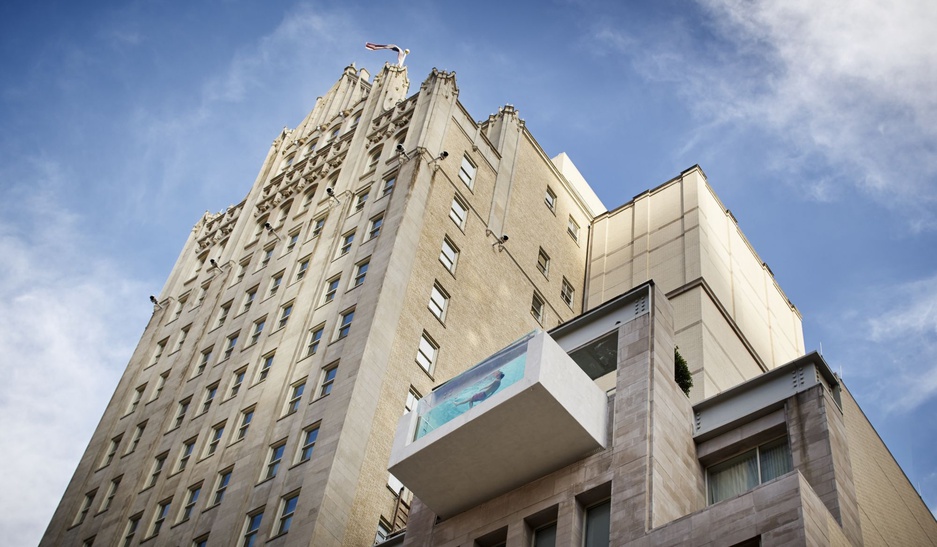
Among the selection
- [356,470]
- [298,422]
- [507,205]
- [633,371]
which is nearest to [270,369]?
[298,422]

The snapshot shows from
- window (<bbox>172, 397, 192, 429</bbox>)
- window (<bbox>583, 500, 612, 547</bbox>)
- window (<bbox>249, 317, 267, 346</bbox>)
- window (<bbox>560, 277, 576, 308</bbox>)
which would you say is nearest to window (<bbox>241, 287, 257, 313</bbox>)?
window (<bbox>249, 317, 267, 346</bbox>)

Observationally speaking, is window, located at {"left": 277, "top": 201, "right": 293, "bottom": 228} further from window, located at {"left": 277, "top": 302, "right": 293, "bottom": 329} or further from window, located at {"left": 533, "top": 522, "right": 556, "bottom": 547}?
window, located at {"left": 533, "top": 522, "right": 556, "bottom": 547}

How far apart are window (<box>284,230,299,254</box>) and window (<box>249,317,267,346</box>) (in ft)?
18.4

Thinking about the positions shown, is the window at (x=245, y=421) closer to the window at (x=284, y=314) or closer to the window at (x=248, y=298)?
the window at (x=284, y=314)

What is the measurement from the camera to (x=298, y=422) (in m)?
42.8

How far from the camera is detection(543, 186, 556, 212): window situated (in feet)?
216

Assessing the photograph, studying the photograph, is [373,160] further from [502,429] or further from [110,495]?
[502,429]

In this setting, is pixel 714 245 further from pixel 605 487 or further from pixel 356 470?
pixel 605 487

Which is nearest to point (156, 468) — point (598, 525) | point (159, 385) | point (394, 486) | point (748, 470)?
point (159, 385)

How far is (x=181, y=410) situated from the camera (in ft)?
171

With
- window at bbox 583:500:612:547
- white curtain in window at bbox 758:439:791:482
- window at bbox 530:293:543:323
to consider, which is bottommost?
window at bbox 583:500:612:547

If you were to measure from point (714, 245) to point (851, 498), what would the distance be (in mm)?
35542

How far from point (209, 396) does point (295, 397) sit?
767cm

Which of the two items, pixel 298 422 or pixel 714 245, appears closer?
pixel 298 422
